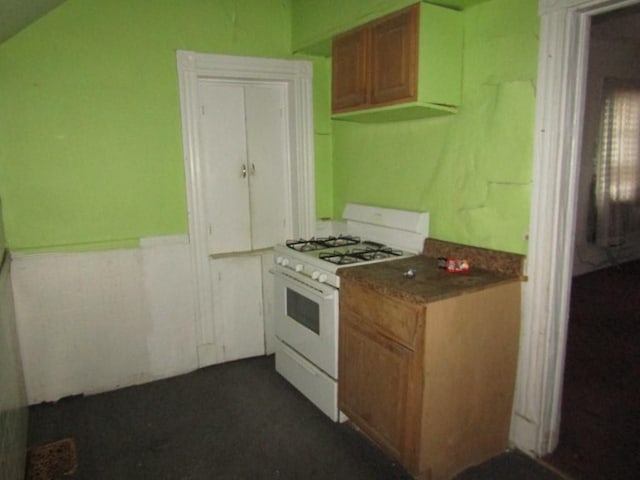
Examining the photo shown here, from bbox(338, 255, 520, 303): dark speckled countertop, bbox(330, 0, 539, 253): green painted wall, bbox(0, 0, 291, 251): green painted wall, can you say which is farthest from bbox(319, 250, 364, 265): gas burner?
bbox(0, 0, 291, 251): green painted wall

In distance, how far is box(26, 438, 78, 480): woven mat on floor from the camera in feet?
6.82

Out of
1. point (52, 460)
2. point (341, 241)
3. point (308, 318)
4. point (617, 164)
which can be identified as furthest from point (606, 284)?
point (52, 460)

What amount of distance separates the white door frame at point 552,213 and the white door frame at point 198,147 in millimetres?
1674

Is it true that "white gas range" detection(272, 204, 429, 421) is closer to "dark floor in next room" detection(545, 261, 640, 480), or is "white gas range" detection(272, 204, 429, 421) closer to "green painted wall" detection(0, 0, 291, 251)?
"green painted wall" detection(0, 0, 291, 251)

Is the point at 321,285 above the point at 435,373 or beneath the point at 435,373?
above

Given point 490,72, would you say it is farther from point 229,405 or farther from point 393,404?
point 229,405

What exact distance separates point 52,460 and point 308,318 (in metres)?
1.43

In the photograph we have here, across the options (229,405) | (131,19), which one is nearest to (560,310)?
(229,405)

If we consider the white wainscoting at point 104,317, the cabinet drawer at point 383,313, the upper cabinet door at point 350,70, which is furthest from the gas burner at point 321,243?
the upper cabinet door at point 350,70

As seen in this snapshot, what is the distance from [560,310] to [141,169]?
95.2 inches

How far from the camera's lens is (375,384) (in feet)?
6.72

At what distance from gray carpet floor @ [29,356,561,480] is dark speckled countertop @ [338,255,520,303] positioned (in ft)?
2.83

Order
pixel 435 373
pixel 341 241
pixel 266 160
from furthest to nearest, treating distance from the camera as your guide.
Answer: pixel 266 160 → pixel 341 241 → pixel 435 373

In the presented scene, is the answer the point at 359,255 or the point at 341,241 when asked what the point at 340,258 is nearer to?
the point at 359,255
